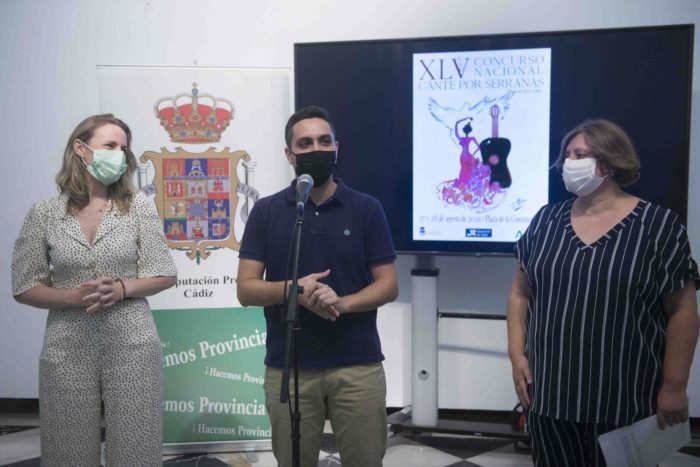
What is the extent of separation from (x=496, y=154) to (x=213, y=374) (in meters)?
1.88

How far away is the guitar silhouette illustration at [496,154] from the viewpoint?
135 inches

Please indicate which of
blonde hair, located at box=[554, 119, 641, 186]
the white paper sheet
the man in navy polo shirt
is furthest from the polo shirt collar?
the white paper sheet

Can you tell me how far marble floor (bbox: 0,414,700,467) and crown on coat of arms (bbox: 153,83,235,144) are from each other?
65.0 inches

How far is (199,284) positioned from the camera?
3430mm

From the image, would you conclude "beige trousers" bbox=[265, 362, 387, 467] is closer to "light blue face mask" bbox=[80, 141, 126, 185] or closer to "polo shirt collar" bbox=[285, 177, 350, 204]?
"polo shirt collar" bbox=[285, 177, 350, 204]

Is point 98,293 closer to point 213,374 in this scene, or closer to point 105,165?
point 105,165

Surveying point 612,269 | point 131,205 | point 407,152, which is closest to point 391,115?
point 407,152

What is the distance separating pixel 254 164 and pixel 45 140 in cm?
162

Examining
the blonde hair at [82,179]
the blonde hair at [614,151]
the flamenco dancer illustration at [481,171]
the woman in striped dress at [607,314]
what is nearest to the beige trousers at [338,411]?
the woman in striped dress at [607,314]

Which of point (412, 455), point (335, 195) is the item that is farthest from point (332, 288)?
point (412, 455)

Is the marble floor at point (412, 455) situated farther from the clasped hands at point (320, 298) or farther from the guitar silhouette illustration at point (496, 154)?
the clasped hands at point (320, 298)

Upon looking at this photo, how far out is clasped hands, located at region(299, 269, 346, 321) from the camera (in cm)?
185

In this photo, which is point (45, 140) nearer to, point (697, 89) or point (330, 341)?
point (330, 341)

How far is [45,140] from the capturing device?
13.7 feet
